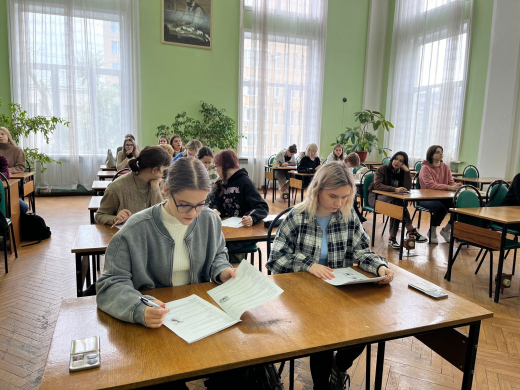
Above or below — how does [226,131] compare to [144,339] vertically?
above

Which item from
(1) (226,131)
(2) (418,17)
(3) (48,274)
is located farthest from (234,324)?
(2) (418,17)

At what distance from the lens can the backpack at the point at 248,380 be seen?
1.52 m

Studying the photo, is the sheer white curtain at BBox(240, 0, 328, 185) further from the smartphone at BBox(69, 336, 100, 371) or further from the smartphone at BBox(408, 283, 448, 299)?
the smartphone at BBox(69, 336, 100, 371)

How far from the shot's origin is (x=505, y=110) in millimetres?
6758

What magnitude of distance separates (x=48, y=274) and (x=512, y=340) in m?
3.87

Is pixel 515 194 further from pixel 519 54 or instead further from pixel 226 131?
pixel 226 131

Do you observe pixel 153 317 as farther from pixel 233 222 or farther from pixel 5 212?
pixel 5 212

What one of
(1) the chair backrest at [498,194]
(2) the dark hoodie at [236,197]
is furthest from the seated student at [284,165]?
(2) the dark hoodie at [236,197]

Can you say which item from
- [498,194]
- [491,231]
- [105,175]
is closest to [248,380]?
[491,231]

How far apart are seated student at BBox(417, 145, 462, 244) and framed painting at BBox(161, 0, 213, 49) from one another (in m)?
5.76

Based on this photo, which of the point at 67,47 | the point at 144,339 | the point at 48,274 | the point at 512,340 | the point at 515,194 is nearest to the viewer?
the point at 144,339

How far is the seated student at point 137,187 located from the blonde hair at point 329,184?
1.11m

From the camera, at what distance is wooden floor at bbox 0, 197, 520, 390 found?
2.05 m

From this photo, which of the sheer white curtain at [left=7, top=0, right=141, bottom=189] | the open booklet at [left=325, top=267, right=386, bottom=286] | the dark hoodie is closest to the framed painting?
the sheer white curtain at [left=7, top=0, right=141, bottom=189]
